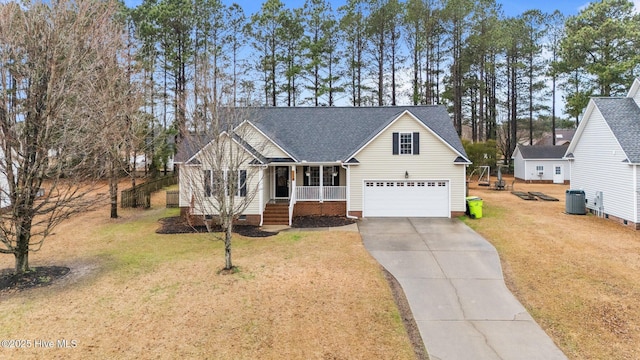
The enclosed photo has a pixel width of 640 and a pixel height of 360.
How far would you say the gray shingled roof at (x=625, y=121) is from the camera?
50.1 ft

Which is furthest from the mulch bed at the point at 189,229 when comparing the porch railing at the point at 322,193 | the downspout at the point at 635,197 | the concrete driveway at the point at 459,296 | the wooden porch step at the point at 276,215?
the downspout at the point at 635,197

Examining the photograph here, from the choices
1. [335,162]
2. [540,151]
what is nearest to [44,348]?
[335,162]

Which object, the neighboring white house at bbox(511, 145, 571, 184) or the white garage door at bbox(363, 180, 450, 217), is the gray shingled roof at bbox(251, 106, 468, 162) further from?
the neighboring white house at bbox(511, 145, 571, 184)

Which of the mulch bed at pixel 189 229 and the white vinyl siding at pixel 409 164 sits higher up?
the white vinyl siding at pixel 409 164

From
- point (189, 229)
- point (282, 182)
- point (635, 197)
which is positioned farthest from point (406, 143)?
point (189, 229)

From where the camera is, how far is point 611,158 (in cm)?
1655

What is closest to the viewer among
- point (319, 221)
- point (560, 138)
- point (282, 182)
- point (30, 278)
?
point (30, 278)

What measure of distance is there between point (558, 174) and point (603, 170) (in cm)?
1994

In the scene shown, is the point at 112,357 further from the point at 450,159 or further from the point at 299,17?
the point at 299,17

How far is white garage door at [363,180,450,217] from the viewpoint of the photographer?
59.6 feet

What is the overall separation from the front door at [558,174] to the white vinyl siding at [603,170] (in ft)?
52.9

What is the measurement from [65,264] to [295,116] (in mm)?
14457

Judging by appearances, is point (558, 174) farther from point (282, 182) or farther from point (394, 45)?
point (282, 182)

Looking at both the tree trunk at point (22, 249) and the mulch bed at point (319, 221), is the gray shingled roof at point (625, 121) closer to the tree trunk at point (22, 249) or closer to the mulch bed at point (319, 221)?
the mulch bed at point (319, 221)
